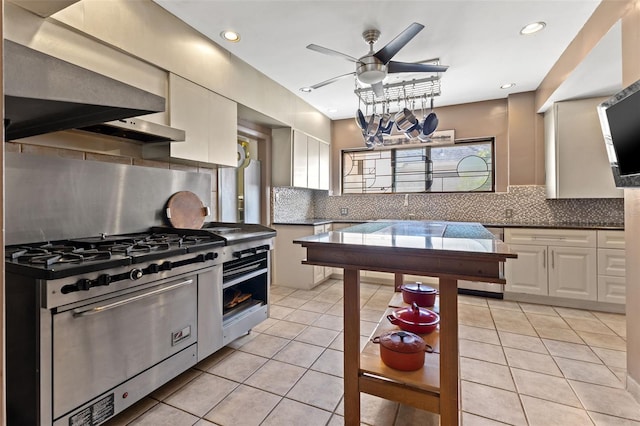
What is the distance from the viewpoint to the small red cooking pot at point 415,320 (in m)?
1.83

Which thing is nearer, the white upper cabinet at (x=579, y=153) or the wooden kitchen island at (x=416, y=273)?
the wooden kitchen island at (x=416, y=273)

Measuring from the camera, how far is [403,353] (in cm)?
146

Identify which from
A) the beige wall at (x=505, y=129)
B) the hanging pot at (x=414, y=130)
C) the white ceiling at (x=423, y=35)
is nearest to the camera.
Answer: the white ceiling at (x=423, y=35)

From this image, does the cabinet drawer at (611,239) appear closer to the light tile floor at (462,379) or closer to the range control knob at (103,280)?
the light tile floor at (462,379)

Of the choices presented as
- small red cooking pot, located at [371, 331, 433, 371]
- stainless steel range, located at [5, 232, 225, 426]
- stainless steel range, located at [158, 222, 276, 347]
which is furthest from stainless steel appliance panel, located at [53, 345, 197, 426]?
small red cooking pot, located at [371, 331, 433, 371]

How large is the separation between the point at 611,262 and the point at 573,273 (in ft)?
1.11

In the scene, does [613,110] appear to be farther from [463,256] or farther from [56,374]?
[56,374]

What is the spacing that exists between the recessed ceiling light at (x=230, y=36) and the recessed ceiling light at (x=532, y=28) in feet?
7.94

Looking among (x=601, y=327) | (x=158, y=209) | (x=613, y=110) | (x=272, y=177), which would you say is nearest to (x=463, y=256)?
(x=613, y=110)

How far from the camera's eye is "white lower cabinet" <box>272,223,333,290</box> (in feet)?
12.8

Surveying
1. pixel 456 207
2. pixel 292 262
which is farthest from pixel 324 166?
pixel 456 207

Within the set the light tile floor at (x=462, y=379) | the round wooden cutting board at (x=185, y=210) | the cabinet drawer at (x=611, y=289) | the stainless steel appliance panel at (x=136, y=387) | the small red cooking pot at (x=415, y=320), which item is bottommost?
the light tile floor at (x=462, y=379)

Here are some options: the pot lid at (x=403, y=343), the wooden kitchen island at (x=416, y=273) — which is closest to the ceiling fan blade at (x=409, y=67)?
the wooden kitchen island at (x=416, y=273)

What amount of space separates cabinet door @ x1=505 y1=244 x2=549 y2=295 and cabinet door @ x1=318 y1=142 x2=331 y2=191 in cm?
273
